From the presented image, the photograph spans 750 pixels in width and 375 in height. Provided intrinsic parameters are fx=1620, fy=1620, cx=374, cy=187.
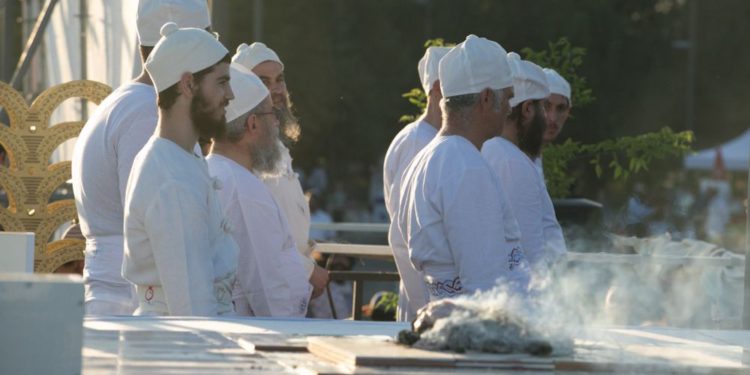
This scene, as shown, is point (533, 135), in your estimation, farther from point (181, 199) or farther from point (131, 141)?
point (181, 199)

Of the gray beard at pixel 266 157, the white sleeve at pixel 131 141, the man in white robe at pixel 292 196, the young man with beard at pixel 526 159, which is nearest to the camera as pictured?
the white sleeve at pixel 131 141

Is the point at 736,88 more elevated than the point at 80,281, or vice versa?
the point at 736,88

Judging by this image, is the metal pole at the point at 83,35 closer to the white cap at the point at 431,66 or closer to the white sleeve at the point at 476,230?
the white cap at the point at 431,66

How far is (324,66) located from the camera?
33.6m

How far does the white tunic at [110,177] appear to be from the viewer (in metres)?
5.29

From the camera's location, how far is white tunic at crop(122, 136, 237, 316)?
4.57 meters

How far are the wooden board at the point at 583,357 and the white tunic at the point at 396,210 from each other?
195cm

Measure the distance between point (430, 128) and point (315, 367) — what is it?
3716 millimetres

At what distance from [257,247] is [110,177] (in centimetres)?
58

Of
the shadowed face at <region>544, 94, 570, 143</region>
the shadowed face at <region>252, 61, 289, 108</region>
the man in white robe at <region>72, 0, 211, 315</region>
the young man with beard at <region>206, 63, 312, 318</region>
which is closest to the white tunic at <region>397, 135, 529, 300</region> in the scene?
the young man with beard at <region>206, 63, 312, 318</region>

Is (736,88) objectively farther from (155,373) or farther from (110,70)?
(155,373)

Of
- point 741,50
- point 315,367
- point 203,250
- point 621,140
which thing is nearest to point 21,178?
point 203,250

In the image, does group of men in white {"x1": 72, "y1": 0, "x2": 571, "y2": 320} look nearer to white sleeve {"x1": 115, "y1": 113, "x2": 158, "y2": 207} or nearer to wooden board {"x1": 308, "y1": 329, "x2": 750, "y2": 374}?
white sleeve {"x1": 115, "y1": 113, "x2": 158, "y2": 207}

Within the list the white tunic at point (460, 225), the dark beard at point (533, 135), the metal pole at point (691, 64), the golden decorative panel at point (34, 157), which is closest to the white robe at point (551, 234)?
the dark beard at point (533, 135)
